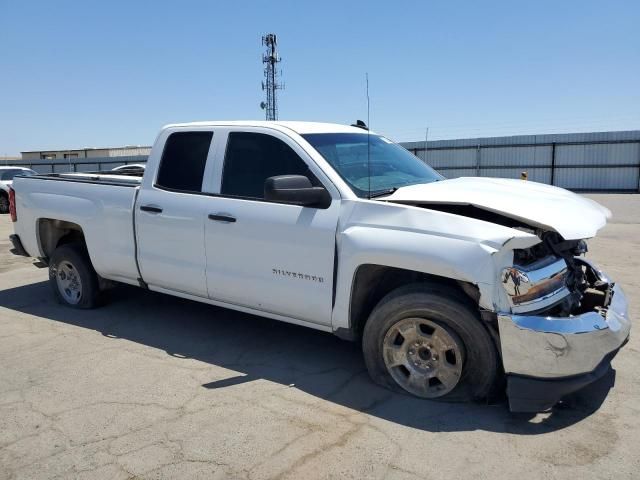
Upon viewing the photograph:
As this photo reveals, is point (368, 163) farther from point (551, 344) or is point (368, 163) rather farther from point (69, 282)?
point (69, 282)

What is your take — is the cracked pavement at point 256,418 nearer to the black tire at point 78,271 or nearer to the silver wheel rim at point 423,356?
the silver wheel rim at point 423,356

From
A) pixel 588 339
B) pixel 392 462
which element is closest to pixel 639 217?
pixel 588 339

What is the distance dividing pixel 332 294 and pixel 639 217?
1401cm

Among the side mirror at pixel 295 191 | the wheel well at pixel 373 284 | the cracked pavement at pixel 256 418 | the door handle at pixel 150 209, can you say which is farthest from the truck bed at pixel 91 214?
the wheel well at pixel 373 284

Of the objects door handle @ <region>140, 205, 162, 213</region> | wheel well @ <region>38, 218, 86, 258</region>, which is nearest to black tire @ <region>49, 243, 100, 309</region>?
wheel well @ <region>38, 218, 86, 258</region>

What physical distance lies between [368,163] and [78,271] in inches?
135

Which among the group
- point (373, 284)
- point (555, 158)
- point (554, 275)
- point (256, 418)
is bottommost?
point (256, 418)

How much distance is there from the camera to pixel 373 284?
382cm

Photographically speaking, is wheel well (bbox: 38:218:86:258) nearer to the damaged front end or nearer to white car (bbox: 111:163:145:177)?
white car (bbox: 111:163:145:177)

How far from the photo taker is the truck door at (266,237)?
3840mm

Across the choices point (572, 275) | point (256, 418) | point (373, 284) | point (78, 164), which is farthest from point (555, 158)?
point (78, 164)

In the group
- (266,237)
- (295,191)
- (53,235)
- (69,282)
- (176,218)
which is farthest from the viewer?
(53,235)

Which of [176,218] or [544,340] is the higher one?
[176,218]

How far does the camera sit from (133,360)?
14.4 feet
